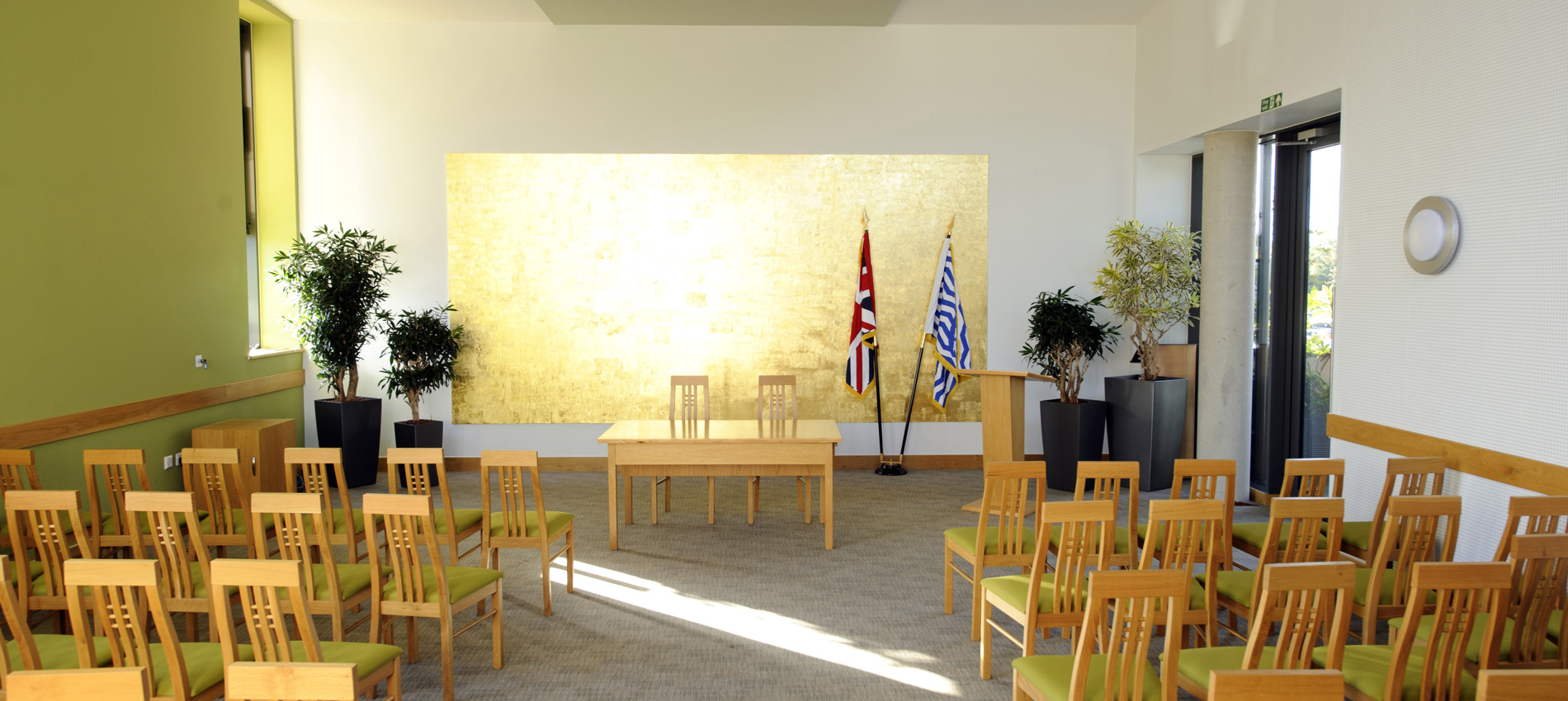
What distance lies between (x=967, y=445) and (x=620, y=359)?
10.9ft

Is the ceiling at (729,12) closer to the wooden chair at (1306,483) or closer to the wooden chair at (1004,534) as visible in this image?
the wooden chair at (1004,534)

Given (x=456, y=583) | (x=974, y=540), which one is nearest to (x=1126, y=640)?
(x=974, y=540)

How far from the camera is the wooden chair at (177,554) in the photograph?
10.6 ft

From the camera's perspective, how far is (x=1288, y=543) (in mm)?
3303

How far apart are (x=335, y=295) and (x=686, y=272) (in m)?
2.92

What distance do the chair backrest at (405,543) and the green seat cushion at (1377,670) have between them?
3.07 meters

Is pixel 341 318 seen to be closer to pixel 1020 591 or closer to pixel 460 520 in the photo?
pixel 460 520

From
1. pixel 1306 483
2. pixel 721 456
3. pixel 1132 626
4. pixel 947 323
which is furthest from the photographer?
pixel 947 323

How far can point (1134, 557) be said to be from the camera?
405 cm

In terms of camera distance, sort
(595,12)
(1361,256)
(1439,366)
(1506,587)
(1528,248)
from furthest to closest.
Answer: (595,12)
(1361,256)
(1439,366)
(1528,248)
(1506,587)

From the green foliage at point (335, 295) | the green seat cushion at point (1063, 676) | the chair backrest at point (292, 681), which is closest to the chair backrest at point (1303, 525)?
the green seat cushion at point (1063, 676)

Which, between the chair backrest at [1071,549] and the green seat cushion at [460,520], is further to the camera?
the green seat cushion at [460,520]

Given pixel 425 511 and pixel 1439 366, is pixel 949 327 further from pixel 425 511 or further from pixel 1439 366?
pixel 425 511

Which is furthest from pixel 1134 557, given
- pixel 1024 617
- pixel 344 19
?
pixel 344 19
